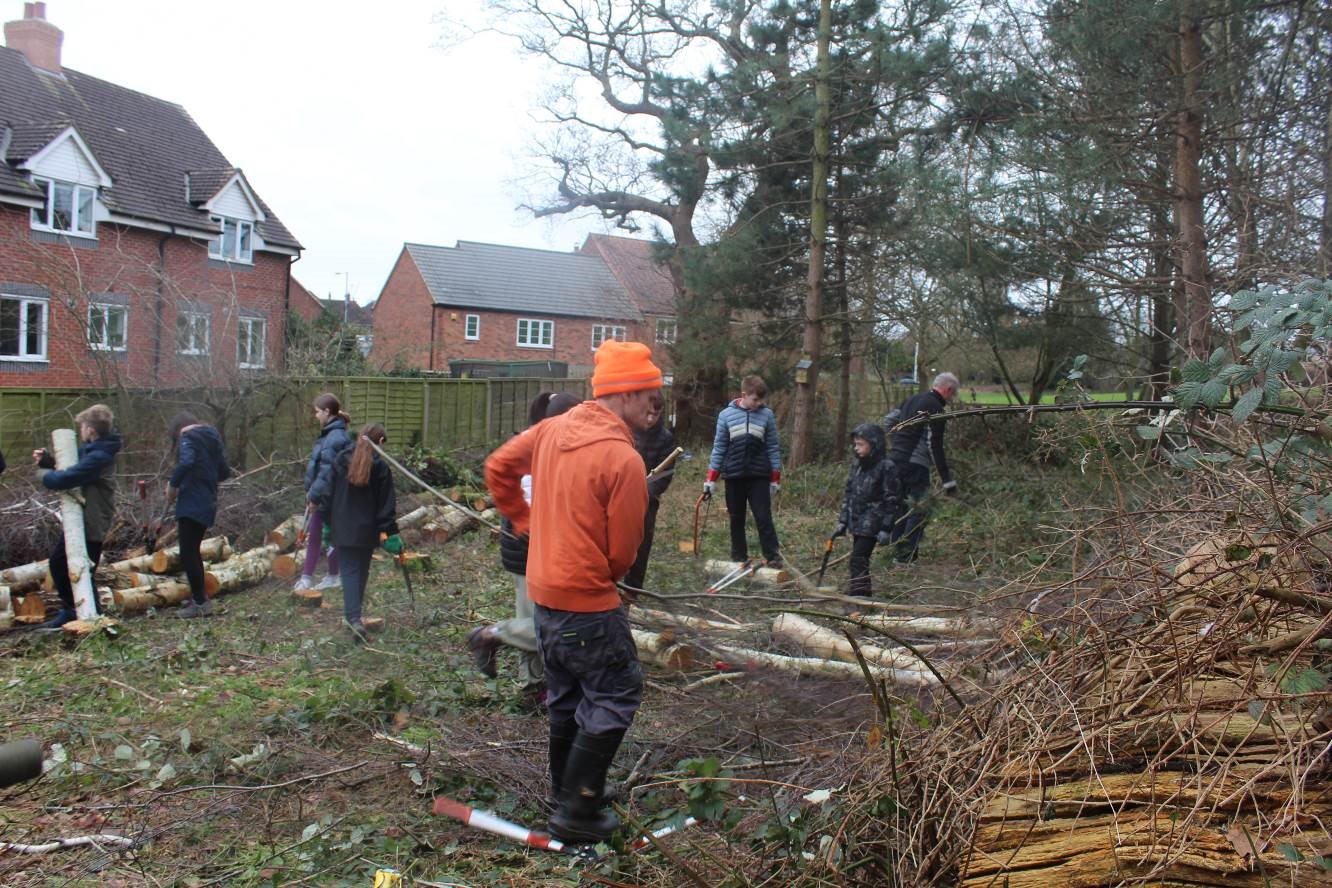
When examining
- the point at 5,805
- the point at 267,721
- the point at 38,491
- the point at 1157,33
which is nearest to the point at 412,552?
the point at 38,491

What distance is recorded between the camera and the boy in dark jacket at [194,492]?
7855 mm

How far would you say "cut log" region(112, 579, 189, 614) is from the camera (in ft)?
26.3

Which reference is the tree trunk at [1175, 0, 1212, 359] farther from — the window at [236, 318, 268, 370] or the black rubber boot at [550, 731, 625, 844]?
the window at [236, 318, 268, 370]

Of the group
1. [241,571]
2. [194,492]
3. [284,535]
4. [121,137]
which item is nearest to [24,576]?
[241,571]

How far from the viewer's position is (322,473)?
7.48 metres

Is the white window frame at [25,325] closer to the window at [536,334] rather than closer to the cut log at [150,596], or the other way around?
the cut log at [150,596]

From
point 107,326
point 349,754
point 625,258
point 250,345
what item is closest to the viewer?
point 349,754

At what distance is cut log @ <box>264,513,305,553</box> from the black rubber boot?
7.48 metres

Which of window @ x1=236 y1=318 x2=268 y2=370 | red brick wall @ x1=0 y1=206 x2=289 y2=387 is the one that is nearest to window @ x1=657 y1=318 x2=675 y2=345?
red brick wall @ x1=0 y1=206 x2=289 y2=387

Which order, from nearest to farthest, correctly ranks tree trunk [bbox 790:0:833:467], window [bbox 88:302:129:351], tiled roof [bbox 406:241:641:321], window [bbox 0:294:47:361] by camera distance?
1. window [bbox 88:302:129:351]
2. tree trunk [bbox 790:0:833:467]
3. window [bbox 0:294:47:361]
4. tiled roof [bbox 406:241:641:321]

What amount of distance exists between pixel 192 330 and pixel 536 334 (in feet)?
92.1

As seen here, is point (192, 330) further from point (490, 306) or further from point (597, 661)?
point (490, 306)

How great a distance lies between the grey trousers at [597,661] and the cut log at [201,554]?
6.17m

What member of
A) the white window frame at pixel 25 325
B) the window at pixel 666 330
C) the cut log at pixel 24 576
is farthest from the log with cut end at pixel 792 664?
the white window frame at pixel 25 325
